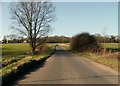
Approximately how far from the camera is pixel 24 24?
143 ft

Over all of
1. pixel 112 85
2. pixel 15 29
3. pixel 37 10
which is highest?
pixel 37 10

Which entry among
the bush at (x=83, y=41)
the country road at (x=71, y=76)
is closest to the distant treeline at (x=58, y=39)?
the bush at (x=83, y=41)

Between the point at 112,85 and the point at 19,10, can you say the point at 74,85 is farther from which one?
the point at 19,10

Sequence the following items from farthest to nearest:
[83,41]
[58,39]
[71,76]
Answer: [58,39]
[83,41]
[71,76]

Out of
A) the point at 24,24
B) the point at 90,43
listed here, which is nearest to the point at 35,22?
the point at 24,24

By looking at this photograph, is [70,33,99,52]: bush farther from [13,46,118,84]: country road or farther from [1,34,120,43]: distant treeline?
[13,46,118,84]: country road

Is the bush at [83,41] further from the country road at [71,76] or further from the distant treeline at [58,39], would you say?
the country road at [71,76]

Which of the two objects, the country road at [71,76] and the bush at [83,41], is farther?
the bush at [83,41]

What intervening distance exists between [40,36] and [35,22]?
110 inches

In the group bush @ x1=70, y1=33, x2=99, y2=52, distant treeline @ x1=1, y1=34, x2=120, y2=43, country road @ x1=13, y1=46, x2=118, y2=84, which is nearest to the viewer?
country road @ x1=13, y1=46, x2=118, y2=84

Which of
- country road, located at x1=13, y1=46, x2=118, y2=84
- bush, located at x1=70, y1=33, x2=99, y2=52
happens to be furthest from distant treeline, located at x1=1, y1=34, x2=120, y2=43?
country road, located at x1=13, y1=46, x2=118, y2=84

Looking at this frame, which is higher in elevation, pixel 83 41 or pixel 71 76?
pixel 83 41

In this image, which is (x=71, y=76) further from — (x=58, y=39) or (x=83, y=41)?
(x=58, y=39)

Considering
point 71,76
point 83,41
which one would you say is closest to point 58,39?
point 83,41
